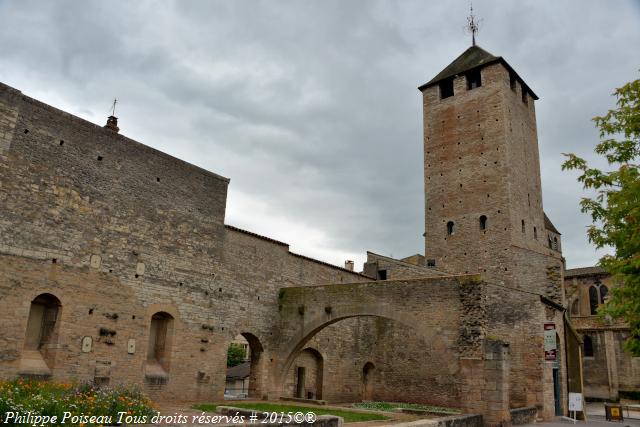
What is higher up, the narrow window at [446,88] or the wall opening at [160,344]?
the narrow window at [446,88]

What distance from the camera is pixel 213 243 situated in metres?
17.8

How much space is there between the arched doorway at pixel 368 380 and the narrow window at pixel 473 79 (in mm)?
18184

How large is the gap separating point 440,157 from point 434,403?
15.4 meters

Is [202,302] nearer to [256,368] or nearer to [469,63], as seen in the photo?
[256,368]

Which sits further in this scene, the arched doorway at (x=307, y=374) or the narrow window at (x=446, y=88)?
the narrow window at (x=446, y=88)

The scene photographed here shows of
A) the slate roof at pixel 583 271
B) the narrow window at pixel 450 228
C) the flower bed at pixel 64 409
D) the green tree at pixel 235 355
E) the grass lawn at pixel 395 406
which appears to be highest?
the narrow window at pixel 450 228

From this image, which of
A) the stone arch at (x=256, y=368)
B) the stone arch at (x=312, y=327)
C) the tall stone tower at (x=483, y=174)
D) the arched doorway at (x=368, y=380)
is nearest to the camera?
the stone arch at (x=312, y=327)

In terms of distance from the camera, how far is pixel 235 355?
4688cm

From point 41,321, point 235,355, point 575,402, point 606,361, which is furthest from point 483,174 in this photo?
point 235,355

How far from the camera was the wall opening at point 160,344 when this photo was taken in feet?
50.8

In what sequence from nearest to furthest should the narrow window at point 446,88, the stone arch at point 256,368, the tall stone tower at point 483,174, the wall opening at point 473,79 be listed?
the stone arch at point 256,368 → the tall stone tower at point 483,174 → the wall opening at point 473,79 → the narrow window at point 446,88

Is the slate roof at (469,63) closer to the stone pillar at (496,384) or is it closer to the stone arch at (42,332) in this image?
the stone pillar at (496,384)

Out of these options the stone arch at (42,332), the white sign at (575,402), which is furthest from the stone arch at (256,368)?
the white sign at (575,402)

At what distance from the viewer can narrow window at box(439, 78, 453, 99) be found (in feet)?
106
